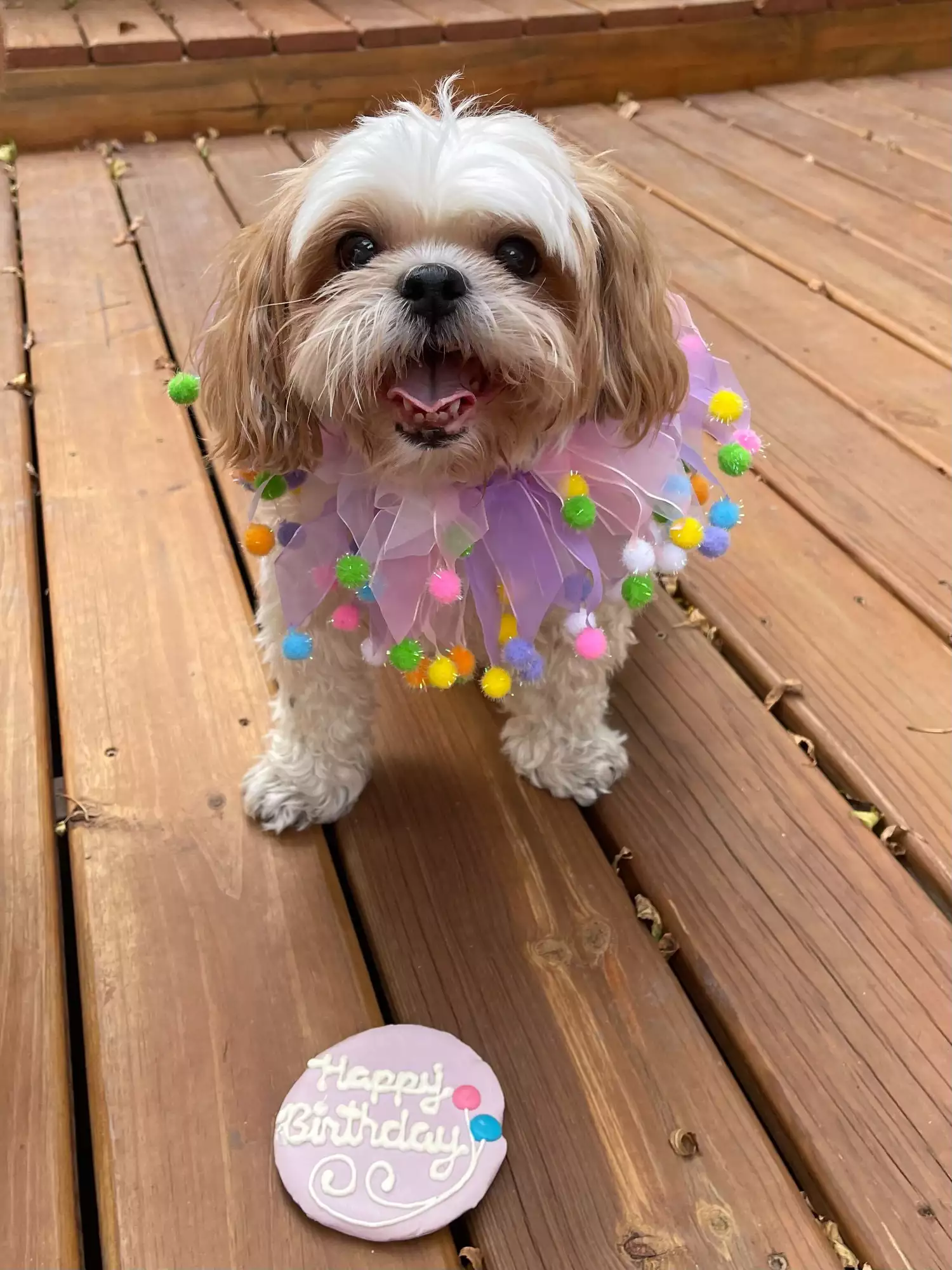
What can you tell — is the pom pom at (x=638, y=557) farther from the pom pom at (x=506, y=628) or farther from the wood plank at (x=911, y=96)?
the wood plank at (x=911, y=96)

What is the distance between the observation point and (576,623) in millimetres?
1168

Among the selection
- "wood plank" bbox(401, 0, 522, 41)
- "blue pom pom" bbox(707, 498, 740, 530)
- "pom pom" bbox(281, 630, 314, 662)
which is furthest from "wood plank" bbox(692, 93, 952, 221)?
"pom pom" bbox(281, 630, 314, 662)

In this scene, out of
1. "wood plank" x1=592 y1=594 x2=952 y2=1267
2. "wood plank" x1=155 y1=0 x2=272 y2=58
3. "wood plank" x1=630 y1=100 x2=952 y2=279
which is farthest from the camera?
"wood plank" x1=155 y1=0 x2=272 y2=58

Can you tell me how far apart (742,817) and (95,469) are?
55.1 inches

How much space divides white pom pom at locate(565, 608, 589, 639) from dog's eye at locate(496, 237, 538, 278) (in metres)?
0.39

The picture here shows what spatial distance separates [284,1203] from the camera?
1008 mm

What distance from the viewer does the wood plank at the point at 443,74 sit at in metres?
3.33

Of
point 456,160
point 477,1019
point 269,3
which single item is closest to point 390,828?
point 477,1019

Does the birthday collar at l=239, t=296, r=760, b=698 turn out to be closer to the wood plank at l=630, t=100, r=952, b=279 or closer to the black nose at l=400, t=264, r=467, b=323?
the black nose at l=400, t=264, r=467, b=323

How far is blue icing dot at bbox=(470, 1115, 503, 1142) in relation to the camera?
1.04 metres

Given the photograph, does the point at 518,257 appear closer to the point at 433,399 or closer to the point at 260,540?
the point at 433,399

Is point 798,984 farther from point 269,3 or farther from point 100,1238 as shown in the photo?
point 269,3

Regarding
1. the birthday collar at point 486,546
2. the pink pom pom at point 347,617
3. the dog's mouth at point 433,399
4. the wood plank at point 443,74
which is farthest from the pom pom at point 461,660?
the wood plank at point 443,74

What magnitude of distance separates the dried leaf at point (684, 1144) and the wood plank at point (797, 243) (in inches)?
73.8
